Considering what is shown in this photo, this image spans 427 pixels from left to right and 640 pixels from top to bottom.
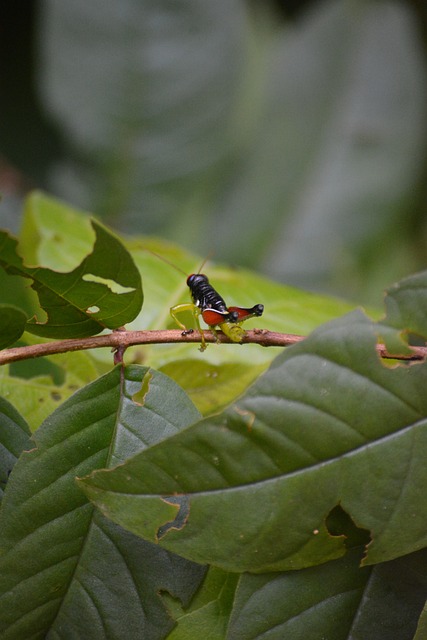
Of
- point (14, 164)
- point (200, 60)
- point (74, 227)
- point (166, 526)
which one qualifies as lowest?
point (166, 526)

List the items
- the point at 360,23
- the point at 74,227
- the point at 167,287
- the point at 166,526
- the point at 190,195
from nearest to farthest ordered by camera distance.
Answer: the point at 166,526 → the point at 167,287 → the point at 74,227 → the point at 190,195 → the point at 360,23

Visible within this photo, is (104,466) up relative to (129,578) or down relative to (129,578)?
up

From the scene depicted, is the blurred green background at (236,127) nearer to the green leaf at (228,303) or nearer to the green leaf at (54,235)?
the green leaf at (54,235)

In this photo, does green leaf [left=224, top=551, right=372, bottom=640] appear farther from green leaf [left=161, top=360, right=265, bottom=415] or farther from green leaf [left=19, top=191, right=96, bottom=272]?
green leaf [left=19, top=191, right=96, bottom=272]

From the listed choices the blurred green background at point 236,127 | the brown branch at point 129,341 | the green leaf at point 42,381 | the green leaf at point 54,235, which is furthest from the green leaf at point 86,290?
the blurred green background at point 236,127

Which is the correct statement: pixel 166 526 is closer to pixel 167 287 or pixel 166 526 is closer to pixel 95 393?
pixel 95 393

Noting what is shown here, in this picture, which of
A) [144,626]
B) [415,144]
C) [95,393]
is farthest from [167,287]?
[415,144]
